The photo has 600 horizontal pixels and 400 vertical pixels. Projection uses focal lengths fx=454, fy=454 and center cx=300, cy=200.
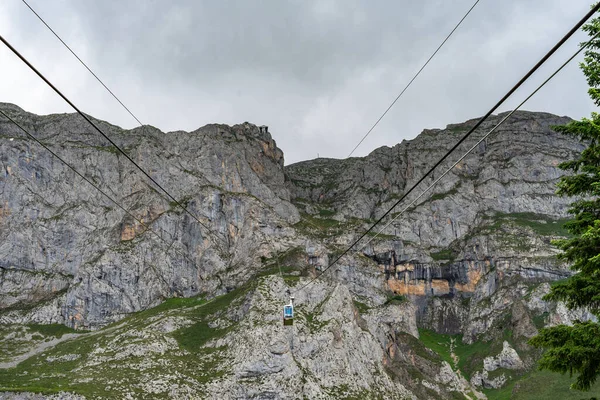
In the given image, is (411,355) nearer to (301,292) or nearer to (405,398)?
(405,398)

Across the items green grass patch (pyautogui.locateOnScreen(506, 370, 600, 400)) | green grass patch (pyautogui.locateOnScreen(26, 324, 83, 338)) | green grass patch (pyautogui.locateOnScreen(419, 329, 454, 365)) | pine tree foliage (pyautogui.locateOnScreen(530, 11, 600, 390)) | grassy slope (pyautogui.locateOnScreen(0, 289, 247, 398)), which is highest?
pine tree foliage (pyautogui.locateOnScreen(530, 11, 600, 390))

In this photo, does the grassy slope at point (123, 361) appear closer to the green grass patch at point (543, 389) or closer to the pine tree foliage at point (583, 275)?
the green grass patch at point (543, 389)

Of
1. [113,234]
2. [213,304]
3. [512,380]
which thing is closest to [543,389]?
[512,380]

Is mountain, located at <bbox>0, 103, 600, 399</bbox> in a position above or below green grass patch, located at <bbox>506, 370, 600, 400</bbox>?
above

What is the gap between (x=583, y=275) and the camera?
16156mm

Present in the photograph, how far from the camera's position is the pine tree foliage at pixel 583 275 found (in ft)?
49.9

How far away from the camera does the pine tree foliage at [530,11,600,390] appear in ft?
49.9

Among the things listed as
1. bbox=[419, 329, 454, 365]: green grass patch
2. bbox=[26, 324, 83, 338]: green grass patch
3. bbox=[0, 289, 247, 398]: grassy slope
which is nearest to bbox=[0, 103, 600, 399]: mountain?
bbox=[0, 289, 247, 398]: grassy slope

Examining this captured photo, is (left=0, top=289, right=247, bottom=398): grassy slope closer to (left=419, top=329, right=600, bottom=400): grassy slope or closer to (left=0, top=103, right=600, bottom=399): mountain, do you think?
(left=0, top=103, right=600, bottom=399): mountain

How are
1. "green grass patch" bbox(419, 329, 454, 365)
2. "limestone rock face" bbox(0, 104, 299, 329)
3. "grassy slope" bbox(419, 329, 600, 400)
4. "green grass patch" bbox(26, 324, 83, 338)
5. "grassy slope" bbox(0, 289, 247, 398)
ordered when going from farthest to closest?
"green grass patch" bbox(419, 329, 454, 365)
"limestone rock face" bbox(0, 104, 299, 329)
"green grass patch" bbox(26, 324, 83, 338)
"grassy slope" bbox(419, 329, 600, 400)
"grassy slope" bbox(0, 289, 247, 398)

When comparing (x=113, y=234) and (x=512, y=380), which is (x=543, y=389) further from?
(x=113, y=234)

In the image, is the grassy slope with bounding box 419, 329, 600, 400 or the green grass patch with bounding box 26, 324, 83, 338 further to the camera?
the green grass patch with bounding box 26, 324, 83, 338

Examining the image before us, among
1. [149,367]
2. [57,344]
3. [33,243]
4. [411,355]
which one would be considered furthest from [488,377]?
[33,243]

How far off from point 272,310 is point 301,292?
1277 cm
